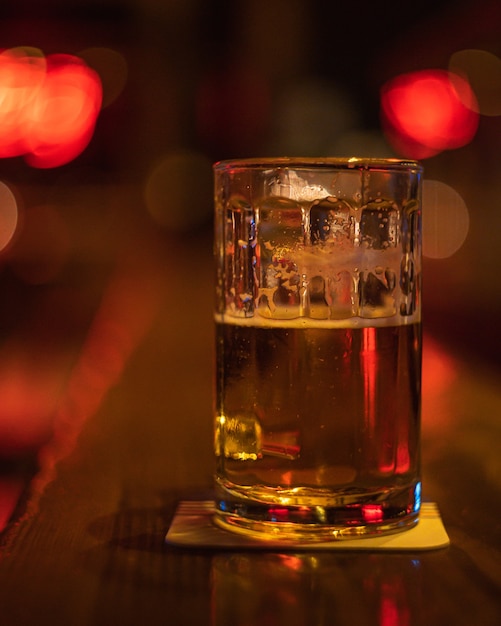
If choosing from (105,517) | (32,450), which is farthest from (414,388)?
(32,450)

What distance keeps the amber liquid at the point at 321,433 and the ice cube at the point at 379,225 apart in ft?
0.17

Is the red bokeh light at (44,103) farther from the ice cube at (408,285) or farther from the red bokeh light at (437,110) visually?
the ice cube at (408,285)

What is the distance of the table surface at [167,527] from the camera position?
443mm

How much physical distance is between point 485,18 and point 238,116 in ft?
16.0

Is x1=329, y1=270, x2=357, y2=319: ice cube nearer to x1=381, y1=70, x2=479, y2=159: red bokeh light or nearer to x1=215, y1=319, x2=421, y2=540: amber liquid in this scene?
x1=215, y1=319, x2=421, y2=540: amber liquid

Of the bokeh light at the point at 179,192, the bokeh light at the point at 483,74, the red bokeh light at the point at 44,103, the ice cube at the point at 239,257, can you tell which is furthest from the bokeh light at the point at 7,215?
the ice cube at the point at 239,257

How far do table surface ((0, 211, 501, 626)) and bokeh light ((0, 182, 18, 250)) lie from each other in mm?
7405

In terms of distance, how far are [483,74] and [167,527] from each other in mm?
6890

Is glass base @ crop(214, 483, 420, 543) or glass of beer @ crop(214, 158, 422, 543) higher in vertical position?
glass of beer @ crop(214, 158, 422, 543)

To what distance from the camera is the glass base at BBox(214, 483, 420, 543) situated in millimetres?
563

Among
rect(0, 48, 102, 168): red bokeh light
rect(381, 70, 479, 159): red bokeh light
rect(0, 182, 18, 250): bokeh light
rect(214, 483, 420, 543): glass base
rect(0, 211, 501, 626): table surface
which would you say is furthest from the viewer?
rect(0, 182, 18, 250): bokeh light

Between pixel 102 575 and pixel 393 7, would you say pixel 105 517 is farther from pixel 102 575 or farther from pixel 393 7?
pixel 393 7

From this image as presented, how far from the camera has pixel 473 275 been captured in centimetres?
630

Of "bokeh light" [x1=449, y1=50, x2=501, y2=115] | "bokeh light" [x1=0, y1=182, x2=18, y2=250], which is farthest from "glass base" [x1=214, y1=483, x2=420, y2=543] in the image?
"bokeh light" [x1=0, y1=182, x2=18, y2=250]
